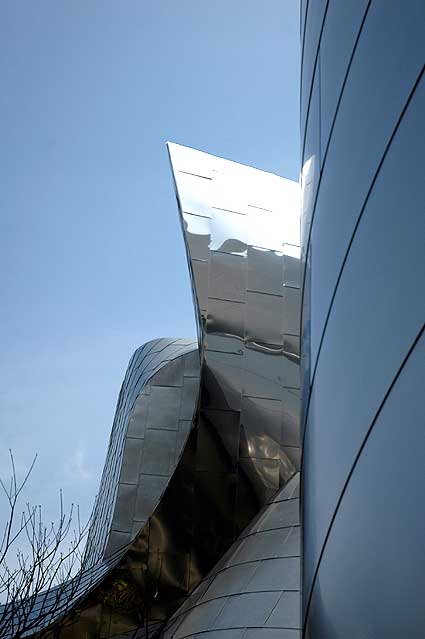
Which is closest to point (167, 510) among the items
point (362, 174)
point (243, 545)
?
point (243, 545)

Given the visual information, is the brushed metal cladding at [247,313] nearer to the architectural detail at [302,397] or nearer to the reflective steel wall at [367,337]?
the architectural detail at [302,397]

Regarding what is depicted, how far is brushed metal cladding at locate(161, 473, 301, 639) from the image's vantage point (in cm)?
1055

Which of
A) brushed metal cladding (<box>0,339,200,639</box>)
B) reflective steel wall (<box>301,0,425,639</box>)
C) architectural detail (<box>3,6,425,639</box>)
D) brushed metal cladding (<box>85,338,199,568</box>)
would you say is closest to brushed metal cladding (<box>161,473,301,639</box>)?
architectural detail (<box>3,6,425,639</box>)

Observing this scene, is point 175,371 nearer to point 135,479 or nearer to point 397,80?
point 135,479

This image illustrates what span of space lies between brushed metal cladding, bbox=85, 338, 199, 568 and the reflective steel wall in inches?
538

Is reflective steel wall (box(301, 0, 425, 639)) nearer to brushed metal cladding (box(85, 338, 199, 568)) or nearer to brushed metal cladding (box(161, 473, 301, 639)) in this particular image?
brushed metal cladding (box(161, 473, 301, 639))

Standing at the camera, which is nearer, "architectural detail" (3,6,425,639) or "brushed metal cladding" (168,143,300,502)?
"architectural detail" (3,6,425,639)

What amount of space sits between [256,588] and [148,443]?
29.5 ft

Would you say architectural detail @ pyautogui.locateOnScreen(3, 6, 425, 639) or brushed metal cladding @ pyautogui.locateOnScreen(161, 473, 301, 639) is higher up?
Answer: architectural detail @ pyautogui.locateOnScreen(3, 6, 425, 639)

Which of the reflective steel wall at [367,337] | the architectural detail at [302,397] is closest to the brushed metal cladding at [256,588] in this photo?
the architectural detail at [302,397]

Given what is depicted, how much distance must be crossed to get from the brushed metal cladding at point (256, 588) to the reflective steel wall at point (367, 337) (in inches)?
183

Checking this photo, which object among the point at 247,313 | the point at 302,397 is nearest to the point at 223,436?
the point at 247,313

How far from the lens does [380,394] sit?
163 inches

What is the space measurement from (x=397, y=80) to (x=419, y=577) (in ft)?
8.43
